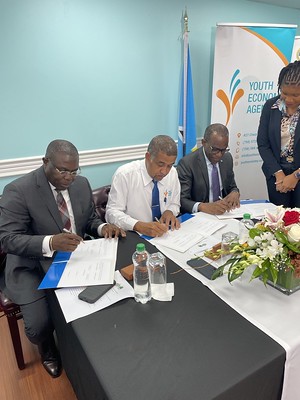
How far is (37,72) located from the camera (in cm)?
247

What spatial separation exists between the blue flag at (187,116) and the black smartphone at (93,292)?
7.77ft

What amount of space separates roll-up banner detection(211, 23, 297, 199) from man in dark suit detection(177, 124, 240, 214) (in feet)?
3.56

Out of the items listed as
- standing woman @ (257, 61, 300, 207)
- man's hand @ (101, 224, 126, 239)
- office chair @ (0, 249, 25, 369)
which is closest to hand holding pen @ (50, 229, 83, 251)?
man's hand @ (101, 224, 126, 239)

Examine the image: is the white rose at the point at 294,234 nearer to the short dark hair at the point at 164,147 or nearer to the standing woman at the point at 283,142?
the short dark hair at the point at 164,147

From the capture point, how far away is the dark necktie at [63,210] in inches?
65.4

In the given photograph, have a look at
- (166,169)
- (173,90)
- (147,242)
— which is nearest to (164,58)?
(173,90)

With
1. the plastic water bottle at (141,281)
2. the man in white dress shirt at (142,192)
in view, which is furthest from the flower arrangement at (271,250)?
the man in white dress shirt at (142,192)

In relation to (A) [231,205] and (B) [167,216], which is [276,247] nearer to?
(B) [167,216]

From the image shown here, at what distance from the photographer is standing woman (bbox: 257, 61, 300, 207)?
2064mm

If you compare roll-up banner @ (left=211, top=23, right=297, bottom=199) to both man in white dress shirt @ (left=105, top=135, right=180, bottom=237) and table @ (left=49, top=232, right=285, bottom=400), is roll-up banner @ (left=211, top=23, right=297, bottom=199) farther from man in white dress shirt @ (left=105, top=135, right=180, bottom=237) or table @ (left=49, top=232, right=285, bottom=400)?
table @ (left=49, top=232, right=285, bottom=400)

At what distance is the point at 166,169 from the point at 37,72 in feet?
5.07

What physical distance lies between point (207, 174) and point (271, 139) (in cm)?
56

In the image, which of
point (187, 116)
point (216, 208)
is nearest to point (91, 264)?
point (216, 208)

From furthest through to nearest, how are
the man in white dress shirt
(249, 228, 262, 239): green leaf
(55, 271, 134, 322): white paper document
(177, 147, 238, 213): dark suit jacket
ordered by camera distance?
(177, 147, 238, 213): dark suit jacket
the man in white dress shirt
(249, 228, 262, 239): green leaf
(55, 271, 134, 322): white paper document
